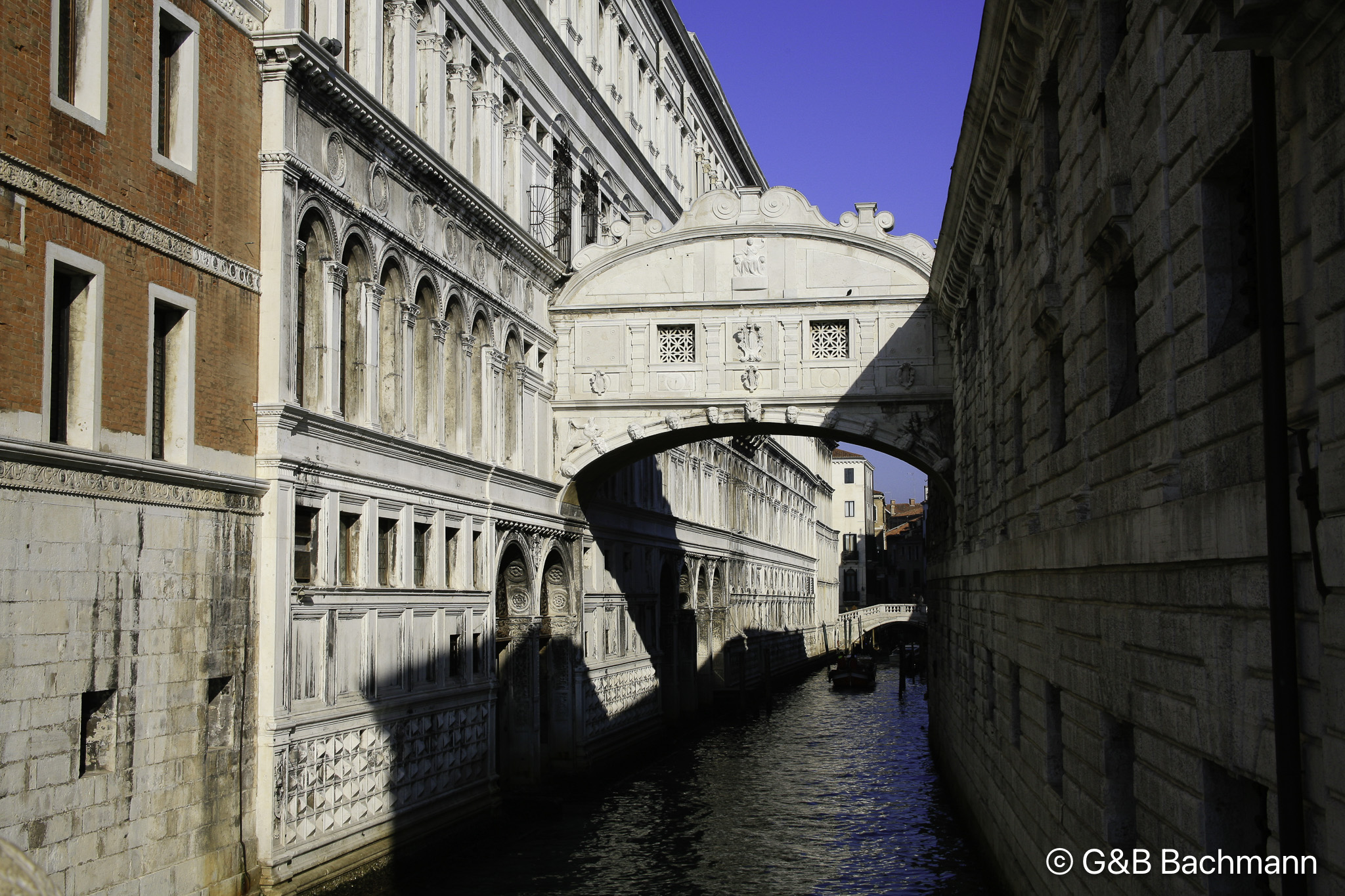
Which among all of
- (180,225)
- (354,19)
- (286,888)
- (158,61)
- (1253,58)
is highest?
(354,19)

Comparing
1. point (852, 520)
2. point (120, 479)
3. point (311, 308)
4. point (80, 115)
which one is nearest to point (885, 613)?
point (852, 520)

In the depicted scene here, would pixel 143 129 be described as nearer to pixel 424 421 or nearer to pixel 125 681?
pixel 125 681

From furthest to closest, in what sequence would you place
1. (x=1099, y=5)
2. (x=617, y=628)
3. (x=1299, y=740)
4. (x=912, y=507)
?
(x=912, y=507) < (x=617, y=628) < (x=1099, y=5) < (x=1299, y=740)

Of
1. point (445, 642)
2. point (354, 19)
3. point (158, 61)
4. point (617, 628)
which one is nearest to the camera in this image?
point (158, 61)

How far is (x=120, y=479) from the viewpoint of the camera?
11094 millimetres

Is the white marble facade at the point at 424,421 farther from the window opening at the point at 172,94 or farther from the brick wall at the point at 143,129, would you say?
the window opening at the point at 172,94

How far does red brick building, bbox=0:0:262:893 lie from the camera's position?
10.0m

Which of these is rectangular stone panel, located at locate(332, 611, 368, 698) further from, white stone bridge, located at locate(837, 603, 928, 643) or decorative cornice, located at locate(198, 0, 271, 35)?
white stone bridge, located at locate(837, 603, 928, 643)

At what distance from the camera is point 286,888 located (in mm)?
13312

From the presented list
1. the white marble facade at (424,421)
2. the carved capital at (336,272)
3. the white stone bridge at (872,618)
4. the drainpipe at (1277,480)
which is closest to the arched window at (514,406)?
the white marble facade at (424,421)

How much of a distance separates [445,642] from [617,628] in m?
10.00

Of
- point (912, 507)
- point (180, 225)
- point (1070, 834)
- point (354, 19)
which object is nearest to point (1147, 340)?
point (1070, 834)

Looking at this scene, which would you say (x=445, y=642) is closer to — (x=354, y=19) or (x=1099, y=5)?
(x=354, y=19)

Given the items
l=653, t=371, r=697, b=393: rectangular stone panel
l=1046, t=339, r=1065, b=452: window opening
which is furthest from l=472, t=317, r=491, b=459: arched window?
l=1046, t=339, r=1065, b=452: window opening
